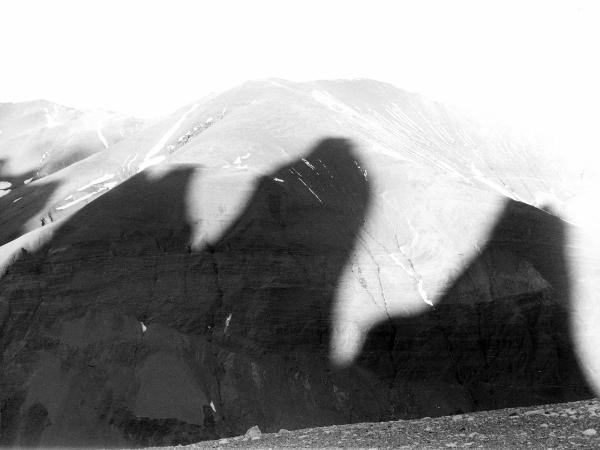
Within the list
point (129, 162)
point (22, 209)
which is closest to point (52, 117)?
point (129, 162)

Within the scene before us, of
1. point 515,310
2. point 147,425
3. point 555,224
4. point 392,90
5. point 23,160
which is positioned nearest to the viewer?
point 147,425

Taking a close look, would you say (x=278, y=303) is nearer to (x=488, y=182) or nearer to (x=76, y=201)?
(x=76, y=201)

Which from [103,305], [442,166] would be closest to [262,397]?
[103,305]

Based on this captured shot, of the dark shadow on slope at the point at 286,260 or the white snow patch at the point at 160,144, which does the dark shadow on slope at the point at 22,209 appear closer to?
the white snow patch at the point at 160,144

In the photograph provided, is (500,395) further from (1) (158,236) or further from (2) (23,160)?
(2) (23,160)

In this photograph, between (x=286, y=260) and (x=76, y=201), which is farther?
(x=76, y=201)

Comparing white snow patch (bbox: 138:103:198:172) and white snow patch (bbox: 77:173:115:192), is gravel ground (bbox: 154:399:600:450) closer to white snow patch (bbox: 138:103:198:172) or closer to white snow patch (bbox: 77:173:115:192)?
white snow patch (bbox: 138:103:198:172)
